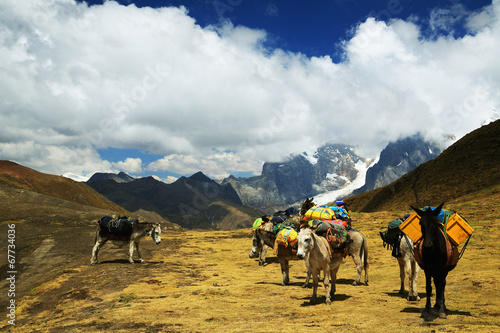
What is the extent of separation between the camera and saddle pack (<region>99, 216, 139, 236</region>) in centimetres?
2127

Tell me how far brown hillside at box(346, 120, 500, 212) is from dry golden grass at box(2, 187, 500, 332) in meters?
50.7

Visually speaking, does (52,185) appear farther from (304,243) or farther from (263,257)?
(304,243)

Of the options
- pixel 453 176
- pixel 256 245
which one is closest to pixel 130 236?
pixel 256 245

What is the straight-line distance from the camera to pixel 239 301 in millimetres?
12125

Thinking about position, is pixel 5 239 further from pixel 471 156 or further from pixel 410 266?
pixel 471 156

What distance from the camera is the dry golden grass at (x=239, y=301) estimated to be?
8.47 meters

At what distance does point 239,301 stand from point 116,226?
12.7 metres

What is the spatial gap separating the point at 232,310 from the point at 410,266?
686 centimetres

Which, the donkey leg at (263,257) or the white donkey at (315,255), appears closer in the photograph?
the white donkey at (315,255)

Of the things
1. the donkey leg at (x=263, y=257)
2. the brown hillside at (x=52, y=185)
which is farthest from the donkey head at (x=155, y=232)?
the brown hillside at (x=52, y=185)

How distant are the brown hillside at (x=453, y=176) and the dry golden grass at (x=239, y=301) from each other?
1998 inches

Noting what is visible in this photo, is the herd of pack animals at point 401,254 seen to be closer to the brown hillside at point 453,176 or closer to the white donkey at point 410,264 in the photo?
the white donkey at point 410,264

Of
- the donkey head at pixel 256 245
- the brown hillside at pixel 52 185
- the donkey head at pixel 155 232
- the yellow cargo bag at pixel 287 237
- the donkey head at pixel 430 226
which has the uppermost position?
the brown hillside at pixel 52 185

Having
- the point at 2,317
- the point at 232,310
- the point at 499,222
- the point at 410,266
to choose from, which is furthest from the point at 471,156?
the point at 2,317
